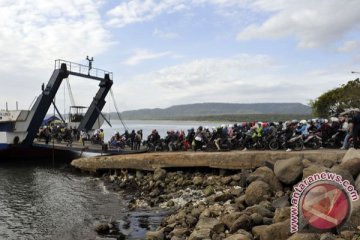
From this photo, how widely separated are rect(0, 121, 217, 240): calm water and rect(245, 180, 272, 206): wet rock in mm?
3305

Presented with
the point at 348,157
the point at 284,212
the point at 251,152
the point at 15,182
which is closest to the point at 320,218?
the point at 284,212

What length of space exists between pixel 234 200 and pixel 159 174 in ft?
23.0

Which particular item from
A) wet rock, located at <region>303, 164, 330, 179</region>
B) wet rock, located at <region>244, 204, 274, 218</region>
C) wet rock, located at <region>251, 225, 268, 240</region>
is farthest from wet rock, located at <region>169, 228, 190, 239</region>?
wet rock, located at <region>303, 164, 330, 179</region>

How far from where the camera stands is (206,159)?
19750mm

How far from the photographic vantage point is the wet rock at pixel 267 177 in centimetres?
1402

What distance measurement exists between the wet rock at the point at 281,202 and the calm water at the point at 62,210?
13.6 ft

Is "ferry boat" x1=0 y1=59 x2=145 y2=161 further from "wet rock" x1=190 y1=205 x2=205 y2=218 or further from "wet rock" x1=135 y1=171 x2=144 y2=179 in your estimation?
"wet rock" x1=190 y1=205 x2=205 y2=218

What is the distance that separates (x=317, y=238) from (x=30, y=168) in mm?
25316

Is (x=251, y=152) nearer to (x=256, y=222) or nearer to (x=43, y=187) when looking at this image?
(x=256, y=222)

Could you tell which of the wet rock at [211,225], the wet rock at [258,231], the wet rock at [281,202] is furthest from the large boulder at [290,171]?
the wet rock at [258,231]

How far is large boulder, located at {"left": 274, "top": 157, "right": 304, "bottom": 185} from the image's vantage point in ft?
45.0

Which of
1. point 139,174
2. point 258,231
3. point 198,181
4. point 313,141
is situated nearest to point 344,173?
point 258,231

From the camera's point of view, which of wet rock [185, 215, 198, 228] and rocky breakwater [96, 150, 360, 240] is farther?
wet rock [185, 215, 198, 228]

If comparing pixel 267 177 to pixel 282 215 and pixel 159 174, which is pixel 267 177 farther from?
pixel 159 174
